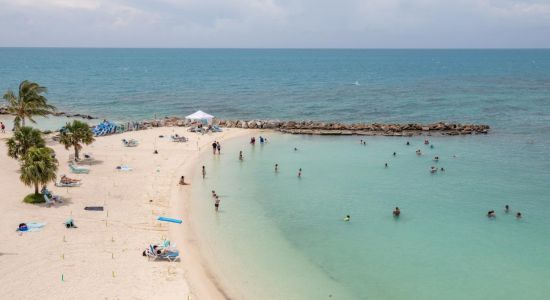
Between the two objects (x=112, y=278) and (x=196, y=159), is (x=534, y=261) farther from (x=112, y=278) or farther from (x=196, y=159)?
(x=196, y=159)

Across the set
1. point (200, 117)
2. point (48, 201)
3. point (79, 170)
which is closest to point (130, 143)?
point (79, 170)

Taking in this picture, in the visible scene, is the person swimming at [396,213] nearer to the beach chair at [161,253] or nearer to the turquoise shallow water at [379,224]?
the turquoise shallow water at [379,224]

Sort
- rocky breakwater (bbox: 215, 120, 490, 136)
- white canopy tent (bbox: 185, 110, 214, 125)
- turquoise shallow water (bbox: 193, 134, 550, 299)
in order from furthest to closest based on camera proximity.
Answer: white canopy tent (bbox: 185, 110, 214, 125)
rocky breakwater (bbox: 215, 120, 490, 136)
turquoise shallow water (bbox: 193, 134, 550, 299)

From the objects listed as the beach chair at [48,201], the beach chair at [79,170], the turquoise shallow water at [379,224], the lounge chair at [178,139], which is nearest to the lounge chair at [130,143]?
the lounge chair at [178,139]

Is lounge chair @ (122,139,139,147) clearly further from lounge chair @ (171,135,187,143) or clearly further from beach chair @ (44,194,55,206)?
beach chair @ (44,194,55,206)

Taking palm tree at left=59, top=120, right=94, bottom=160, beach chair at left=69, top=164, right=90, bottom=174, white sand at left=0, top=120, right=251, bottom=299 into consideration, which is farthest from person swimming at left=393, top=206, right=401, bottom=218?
palm tree at left=59, top=120, right=94, bottom=160

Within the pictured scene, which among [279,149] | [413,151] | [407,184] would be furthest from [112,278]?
[413,151]
